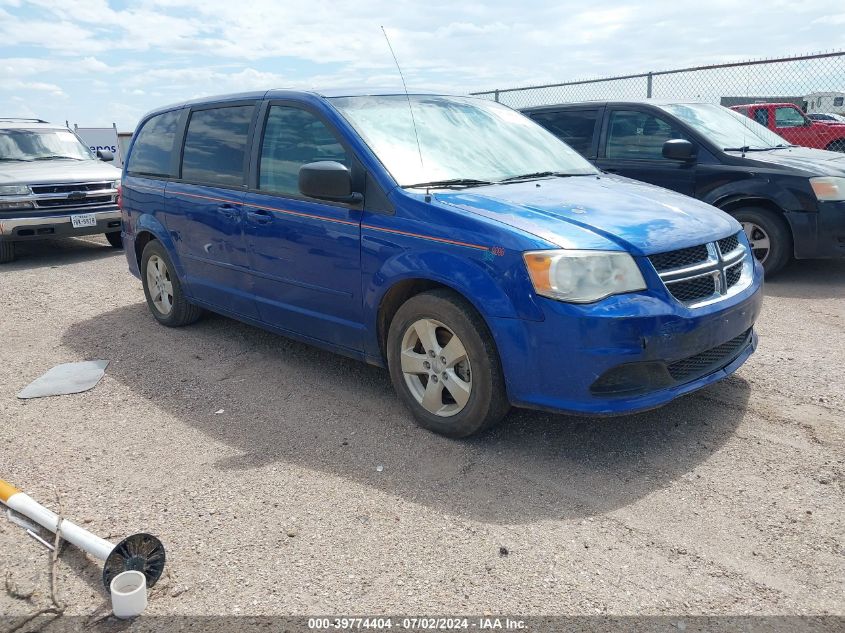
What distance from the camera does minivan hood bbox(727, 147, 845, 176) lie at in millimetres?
6742

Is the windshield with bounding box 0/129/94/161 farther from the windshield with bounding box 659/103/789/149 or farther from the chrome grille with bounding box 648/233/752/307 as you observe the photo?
the chrome grille with bounding box 648/233/752/307

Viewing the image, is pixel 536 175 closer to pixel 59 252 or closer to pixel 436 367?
pixel 436 367

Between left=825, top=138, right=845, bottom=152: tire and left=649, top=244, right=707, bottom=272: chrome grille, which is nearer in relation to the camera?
left=649, top=244, right=707, bottom=272: chrome grille

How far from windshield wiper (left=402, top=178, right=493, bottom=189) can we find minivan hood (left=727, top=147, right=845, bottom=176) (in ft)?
13.5

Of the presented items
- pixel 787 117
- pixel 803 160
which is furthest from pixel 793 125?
pixel 803 160

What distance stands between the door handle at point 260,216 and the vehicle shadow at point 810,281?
4478mm

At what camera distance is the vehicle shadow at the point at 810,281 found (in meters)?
6.46

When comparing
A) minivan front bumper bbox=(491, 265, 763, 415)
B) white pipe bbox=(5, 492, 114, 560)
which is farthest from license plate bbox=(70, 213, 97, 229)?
minivan front bumper bbox=(491, 265, 763, 415)

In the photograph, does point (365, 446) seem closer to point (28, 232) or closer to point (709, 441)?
point (709, 441)

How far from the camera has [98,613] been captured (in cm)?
254

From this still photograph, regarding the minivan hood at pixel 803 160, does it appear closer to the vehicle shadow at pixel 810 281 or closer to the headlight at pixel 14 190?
the vehicle shadow at pixel 810 281

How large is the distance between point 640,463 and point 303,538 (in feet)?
5.24

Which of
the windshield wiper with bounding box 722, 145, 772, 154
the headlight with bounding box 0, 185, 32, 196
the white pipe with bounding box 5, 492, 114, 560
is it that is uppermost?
the windshield wiper with bounding box 722, 145, 772, 154

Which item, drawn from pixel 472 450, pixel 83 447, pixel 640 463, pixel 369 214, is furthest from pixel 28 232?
pixel 640 463
